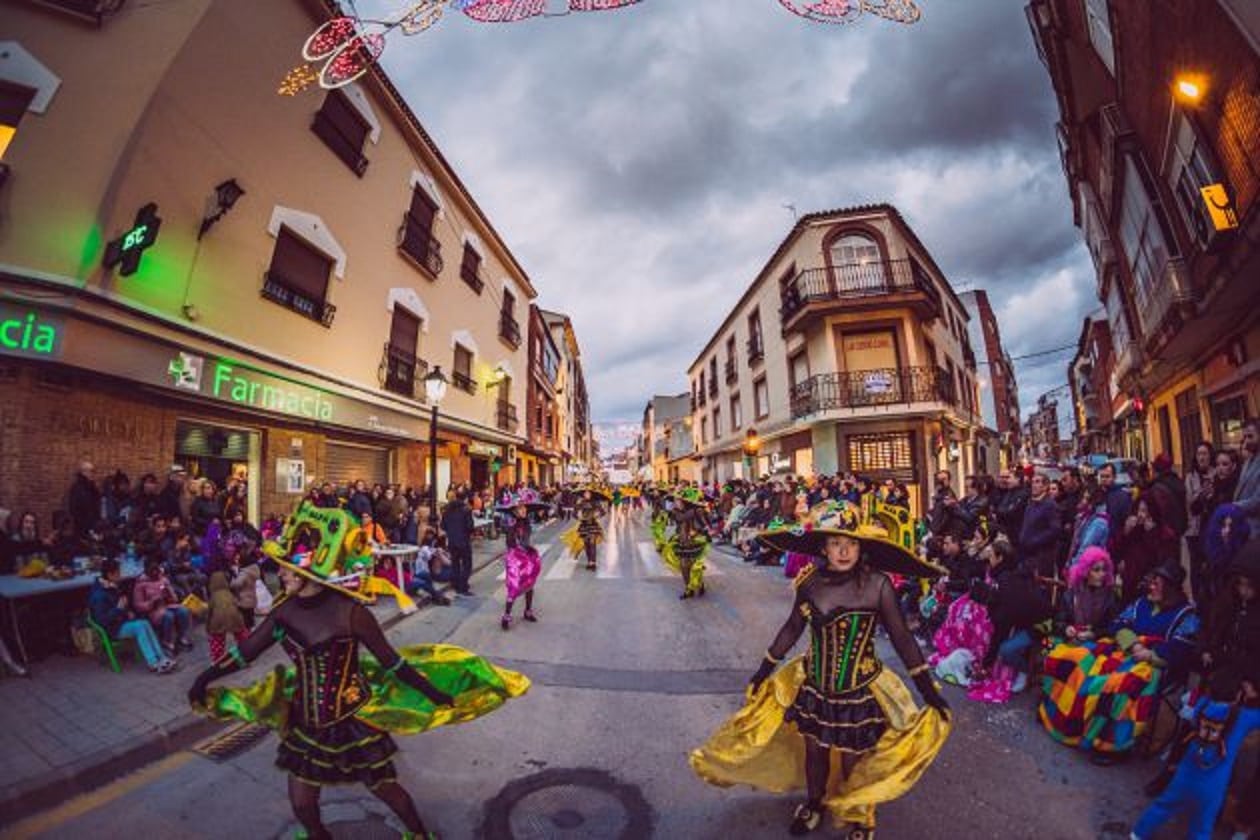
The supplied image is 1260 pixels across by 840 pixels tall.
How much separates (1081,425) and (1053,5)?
48519mm

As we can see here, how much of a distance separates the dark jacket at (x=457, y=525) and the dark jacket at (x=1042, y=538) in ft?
25.2

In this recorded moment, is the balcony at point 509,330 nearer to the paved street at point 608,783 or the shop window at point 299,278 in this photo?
the shop window at point 299,278

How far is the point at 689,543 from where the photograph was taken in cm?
884

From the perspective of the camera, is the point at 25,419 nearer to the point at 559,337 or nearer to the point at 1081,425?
the point at 559,337

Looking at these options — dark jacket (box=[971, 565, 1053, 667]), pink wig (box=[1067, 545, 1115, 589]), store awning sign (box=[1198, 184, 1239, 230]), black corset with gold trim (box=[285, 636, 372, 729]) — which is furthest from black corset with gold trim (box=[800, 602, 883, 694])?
store awning sign (box=[1198, 184, 1239, 230])

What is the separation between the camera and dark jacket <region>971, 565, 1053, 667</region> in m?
4.63

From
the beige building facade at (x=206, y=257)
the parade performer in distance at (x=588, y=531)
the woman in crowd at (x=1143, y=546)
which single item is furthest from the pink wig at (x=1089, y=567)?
the beige building facade at (x=206, y=257)

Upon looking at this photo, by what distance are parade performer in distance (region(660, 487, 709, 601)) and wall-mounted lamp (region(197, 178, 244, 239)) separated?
8563 mm

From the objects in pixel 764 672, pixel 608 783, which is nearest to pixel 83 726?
pixel 608 783

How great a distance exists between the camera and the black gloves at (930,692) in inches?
104

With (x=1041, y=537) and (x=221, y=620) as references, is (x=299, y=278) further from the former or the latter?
(x=1041, y=537)

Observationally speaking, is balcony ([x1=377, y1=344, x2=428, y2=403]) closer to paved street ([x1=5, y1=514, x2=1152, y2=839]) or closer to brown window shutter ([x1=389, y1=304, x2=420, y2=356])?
brown window shutter ([x1=389, y1=304, x2=420, y2=356])

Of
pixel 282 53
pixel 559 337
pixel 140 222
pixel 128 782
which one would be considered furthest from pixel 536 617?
pixel 559 337

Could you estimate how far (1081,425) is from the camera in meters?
46.8
